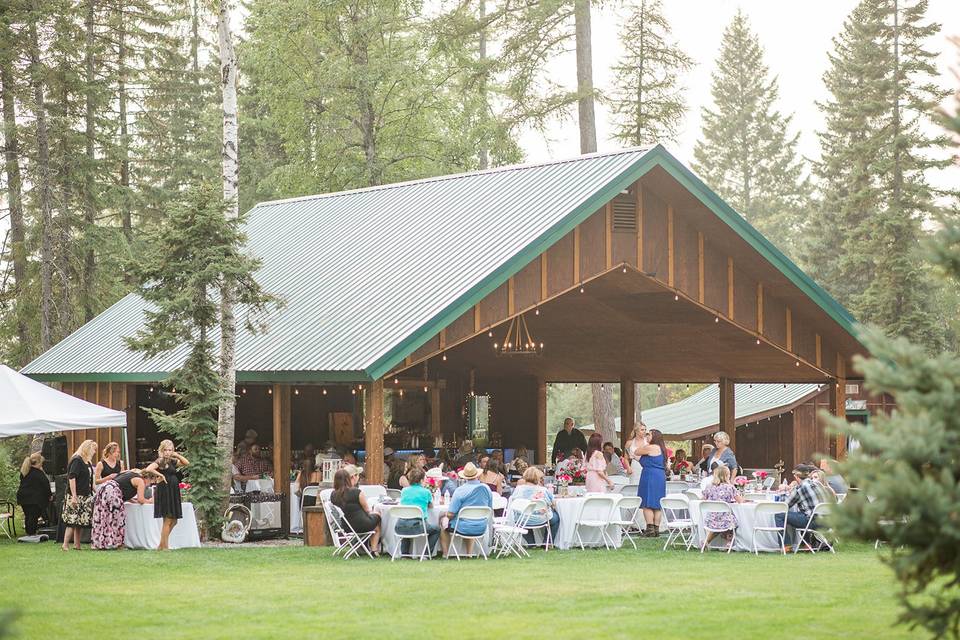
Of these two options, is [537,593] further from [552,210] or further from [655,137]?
[655,137]

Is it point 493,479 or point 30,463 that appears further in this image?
point 30,463

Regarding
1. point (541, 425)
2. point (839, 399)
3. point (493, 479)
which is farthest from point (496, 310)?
point (541, 425)

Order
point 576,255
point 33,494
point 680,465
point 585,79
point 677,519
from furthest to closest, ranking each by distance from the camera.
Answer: point 585,79 < point 680,465 < point 576,255 < point 33,494 < point 677,519

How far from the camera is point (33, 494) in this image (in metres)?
17.7

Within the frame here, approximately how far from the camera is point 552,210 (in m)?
18.1

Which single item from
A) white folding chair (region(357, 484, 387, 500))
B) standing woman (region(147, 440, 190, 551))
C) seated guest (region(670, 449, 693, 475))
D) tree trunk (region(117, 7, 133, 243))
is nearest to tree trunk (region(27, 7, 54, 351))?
tree trunk (region(117, 7, 133, 243))

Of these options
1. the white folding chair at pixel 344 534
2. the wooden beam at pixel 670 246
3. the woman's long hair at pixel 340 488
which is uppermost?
the wooden beam at pixel 670 246

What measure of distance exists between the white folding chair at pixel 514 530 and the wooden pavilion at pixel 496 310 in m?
2.10

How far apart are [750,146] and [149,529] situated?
1660 inches

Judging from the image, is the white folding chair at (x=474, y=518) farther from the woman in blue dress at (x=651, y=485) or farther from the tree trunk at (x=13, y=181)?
the tree trunk at (x=13, y=181)

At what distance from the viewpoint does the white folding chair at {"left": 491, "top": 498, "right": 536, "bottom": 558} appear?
1470 cm

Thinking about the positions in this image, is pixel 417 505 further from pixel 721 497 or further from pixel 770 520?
pixel 770 520

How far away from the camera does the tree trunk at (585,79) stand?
28.1m

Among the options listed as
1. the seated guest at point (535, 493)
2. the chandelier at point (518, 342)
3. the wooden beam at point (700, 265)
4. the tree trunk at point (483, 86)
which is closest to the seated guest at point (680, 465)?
the chandelier at point (518, 342)
